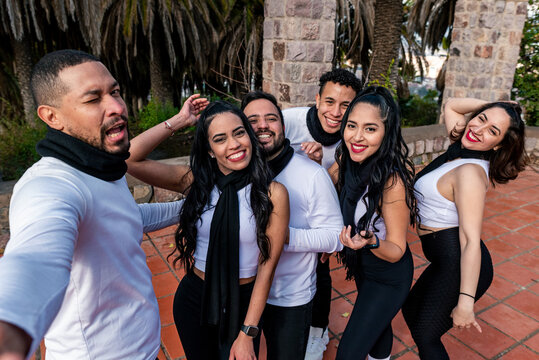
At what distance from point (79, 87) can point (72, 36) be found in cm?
1068

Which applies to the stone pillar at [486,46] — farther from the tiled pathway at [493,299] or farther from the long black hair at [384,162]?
the long black hair at [384,162]

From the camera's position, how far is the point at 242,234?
1.75 m

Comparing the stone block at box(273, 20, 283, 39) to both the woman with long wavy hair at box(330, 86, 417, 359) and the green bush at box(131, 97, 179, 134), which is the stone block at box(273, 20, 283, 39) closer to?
the woman with long wavy hair at box(330, 86, 417, 359)

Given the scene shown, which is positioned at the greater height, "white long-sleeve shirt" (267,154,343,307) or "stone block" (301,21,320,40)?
"stone block" (301,21,320,40)

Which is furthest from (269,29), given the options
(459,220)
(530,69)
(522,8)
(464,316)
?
(530,69)

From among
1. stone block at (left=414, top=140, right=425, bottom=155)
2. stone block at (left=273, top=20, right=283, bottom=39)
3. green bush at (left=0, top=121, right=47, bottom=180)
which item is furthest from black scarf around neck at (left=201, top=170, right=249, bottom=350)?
stone block at (left=414, top=140, right=425, bottom=155)

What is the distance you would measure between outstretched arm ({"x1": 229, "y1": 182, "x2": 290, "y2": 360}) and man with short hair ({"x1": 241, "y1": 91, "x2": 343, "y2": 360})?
14 cm

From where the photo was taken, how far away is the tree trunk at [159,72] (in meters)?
9.62

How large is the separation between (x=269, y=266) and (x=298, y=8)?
4.15 meters

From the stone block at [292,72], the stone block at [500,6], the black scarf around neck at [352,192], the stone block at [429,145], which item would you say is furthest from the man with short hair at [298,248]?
the stone block at [500,6]

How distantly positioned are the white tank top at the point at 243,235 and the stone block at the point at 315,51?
3.74 meters

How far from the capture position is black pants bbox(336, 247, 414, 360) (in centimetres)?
196

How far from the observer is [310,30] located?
16.1 feet

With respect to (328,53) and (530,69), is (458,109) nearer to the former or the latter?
(328,53)
